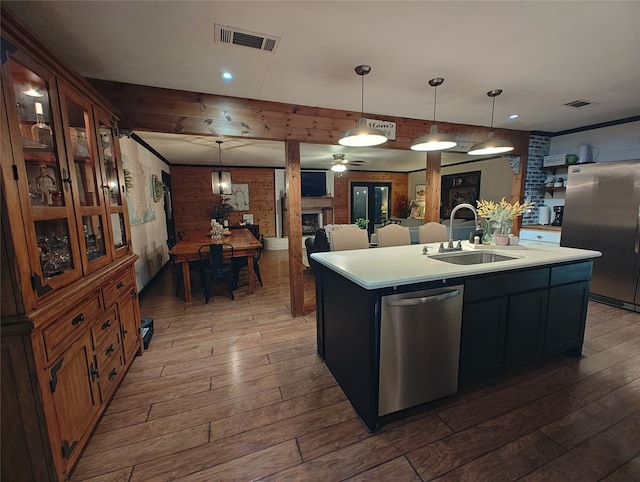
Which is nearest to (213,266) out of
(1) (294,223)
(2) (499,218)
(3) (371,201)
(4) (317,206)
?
(1) (294,223)

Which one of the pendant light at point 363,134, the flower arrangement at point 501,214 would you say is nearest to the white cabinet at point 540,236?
the flower arrangement at point 501,214

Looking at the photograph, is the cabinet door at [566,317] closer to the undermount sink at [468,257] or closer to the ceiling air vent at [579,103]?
the undermount sink at [468,257]

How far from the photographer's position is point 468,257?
8.32 feet

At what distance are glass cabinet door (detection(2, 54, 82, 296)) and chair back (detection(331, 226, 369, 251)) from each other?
2052mm

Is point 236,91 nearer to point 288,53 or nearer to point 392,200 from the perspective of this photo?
point 288,53

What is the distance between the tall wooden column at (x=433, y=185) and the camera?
4.14m

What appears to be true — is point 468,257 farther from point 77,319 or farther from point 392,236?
point 77,319

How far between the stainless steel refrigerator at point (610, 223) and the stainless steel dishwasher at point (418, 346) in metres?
3.25

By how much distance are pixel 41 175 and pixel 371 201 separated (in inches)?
339

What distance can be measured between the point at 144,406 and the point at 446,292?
85.8 inches

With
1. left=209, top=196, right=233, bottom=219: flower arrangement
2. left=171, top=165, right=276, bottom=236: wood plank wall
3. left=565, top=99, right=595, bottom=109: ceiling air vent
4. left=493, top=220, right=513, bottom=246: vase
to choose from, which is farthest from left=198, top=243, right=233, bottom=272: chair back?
left=565, top=99, right=595, bottom=109: ceiling air vent

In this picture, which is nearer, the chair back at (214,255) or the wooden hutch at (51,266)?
the wooden hutch at (51,266)

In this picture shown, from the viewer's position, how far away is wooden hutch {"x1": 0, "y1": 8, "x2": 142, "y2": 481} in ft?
3.84

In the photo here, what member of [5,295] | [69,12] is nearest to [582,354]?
[5,295]
